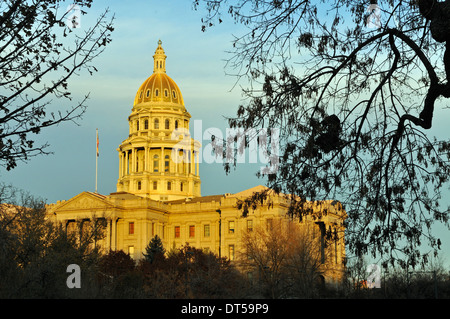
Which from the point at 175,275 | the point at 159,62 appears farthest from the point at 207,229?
the point at 175,275

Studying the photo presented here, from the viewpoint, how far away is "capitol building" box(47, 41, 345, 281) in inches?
4136

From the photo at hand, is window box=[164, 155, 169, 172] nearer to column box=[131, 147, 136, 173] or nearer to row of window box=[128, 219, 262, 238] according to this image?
column box=[131, 147, 136, 173]

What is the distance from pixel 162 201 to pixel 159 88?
30287 millimetres

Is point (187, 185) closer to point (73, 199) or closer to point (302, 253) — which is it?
point (73, 199)

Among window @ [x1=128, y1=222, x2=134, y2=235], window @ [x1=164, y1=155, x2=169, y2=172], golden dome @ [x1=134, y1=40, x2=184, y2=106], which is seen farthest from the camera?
golden dome @ [x1=134, y1=40, x2=184, y2=106]

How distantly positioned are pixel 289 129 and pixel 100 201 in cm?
9533

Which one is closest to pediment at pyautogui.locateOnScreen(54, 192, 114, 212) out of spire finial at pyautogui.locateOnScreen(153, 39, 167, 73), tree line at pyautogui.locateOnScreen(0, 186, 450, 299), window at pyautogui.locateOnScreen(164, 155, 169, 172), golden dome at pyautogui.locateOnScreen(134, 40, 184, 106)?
tree line at pyautogui.locateOnScreen(0, 186, 450, 299)

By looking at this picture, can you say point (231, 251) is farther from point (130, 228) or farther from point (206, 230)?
point (130, 228)

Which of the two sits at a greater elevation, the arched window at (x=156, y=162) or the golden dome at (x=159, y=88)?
the golden dome at (x=159, y=88)

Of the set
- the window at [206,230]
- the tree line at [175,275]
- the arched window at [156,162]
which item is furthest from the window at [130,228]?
the arched window at [156,162]

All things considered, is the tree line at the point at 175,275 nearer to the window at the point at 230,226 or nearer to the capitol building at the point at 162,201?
the capitol building at the point at 162,201

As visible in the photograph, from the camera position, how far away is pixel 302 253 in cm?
5850

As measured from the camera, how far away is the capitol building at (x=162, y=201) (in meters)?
105

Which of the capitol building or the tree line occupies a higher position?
the capitol building
